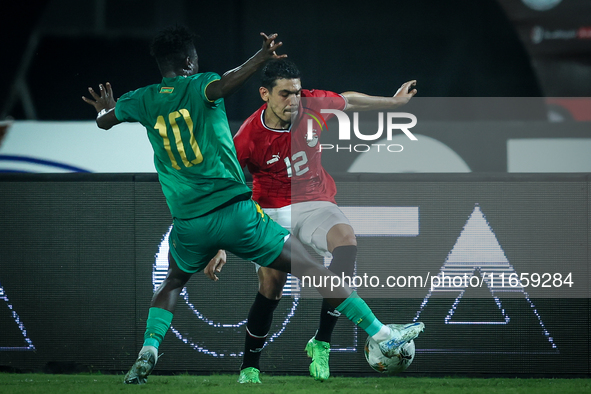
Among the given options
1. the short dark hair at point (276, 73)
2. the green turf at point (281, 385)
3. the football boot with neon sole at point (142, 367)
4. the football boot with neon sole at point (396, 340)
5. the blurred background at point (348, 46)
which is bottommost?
the green turf at point (281, 385)

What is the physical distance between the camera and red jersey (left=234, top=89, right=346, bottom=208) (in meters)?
3.59

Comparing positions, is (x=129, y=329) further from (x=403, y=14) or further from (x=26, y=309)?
(x=403, y=14)

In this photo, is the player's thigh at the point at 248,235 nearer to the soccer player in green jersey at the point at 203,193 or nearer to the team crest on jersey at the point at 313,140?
the soccer player in green jersey at the point at 203,193

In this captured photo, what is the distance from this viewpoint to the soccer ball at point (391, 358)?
3.05 m

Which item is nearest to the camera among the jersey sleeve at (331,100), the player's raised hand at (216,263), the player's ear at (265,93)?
the player's raised hand at (216,263)

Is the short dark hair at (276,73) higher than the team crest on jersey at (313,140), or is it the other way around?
the short dark hair at (276,73)

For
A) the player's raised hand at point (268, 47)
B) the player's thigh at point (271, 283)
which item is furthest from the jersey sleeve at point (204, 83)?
the player's thigh at point (271, 283)

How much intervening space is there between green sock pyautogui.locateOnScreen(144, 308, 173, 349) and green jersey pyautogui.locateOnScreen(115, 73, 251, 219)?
0.53 meters

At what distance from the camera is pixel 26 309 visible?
3.93m

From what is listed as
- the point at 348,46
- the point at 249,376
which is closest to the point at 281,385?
the point at 249,376

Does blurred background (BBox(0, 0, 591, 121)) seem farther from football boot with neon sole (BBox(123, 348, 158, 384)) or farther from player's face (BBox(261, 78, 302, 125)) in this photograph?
football boot with neon sole (BBox(123, 348, 158, 384))

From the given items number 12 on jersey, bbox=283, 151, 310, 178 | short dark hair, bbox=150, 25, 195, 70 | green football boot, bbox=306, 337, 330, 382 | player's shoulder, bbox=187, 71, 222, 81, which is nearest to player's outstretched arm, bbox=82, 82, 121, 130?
short dark hair, bbox=150, 25, 195, 70

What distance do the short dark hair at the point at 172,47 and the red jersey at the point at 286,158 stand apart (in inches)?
25.4

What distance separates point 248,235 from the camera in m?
2.96
